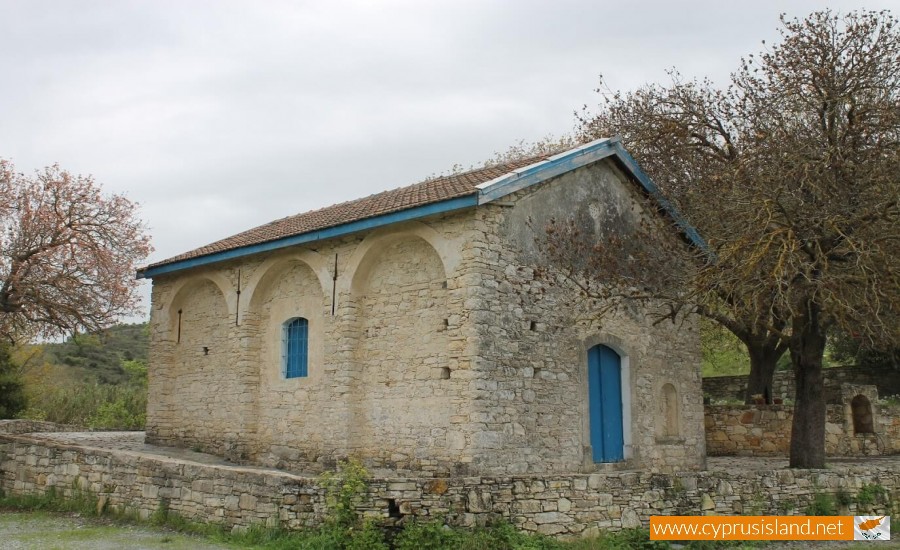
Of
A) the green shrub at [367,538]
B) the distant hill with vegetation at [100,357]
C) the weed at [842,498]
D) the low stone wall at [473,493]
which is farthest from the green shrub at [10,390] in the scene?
the weed at [842,498]

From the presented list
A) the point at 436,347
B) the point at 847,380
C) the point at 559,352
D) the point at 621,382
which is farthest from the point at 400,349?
the point at 847,380

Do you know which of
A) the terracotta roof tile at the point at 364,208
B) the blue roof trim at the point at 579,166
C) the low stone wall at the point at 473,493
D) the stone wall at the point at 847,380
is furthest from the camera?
the stone wall at the point at 847,380

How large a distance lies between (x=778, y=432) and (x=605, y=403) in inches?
261

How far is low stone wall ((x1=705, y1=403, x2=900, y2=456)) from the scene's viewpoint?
18.6 meters

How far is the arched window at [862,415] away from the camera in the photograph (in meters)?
19.0

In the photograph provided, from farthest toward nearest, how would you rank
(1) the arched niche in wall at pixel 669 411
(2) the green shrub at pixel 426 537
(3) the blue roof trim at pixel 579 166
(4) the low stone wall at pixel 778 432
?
(4) the low stone wall at pixel 778 432 < (1) the arched niche in wall at pixel 669 411 < (3) the blue roof trim at pixel 579 166 < (2) the green shrub at pixel 426 537

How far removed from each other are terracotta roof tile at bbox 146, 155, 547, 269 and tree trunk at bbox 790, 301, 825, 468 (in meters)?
5.48

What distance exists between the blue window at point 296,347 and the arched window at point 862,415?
1270 centimetres

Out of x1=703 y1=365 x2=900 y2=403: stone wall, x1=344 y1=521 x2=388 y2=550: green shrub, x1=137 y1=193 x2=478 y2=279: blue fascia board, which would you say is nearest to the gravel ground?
x1=344 y1=521 x2=388 y2=550: green shrub

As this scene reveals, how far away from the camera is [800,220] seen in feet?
38.8

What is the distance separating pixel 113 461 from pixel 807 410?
37.5 feet

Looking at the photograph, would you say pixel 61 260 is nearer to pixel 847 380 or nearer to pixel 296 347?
pixel 296 347

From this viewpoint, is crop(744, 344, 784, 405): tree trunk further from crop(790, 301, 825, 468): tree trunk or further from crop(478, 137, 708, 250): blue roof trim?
crop(790, 301, 825, 468): tree trunk

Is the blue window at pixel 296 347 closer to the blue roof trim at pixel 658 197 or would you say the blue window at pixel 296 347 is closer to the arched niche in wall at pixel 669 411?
the blue roof trim at pixel 658 197
